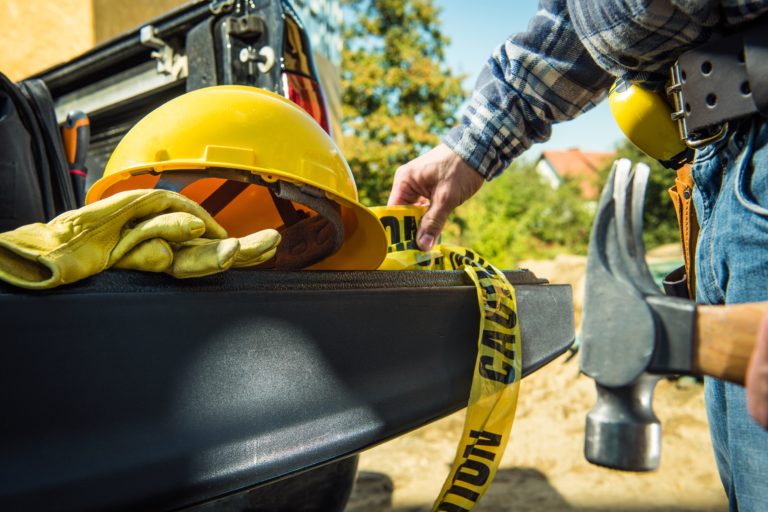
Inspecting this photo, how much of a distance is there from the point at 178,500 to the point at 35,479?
20 cm

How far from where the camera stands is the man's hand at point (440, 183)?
5.52ft

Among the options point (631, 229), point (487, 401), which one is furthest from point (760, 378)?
point (487, 401)

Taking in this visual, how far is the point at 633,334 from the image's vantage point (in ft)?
2.86

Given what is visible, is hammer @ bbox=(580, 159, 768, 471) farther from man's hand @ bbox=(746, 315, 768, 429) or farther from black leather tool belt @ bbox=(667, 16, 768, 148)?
black leather tool belt @ bbox=(667, 16, 768, 148)

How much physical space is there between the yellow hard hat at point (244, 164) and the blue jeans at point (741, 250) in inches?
28.4

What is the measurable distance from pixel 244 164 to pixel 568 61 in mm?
745

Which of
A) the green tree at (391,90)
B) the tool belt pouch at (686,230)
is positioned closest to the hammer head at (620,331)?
the tool belt pouch at (686,230)

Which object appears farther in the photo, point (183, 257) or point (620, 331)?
point (183, 257)

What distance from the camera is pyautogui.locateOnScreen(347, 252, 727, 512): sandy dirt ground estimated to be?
348 centimetres

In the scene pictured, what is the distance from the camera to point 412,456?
4.32 m

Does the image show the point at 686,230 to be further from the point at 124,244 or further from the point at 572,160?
the point at 572,160

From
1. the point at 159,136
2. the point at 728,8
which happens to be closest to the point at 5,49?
the point at 159,136

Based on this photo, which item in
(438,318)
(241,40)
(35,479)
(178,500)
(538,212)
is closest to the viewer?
(35,479)

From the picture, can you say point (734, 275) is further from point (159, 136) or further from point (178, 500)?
point (159, 136)
